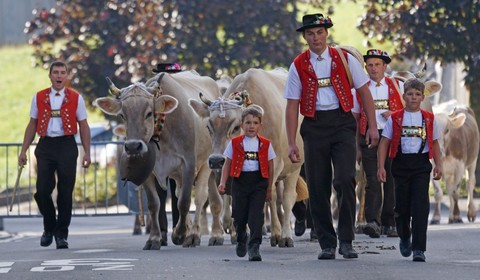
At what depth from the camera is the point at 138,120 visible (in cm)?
1894

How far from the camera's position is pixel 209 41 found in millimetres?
35844

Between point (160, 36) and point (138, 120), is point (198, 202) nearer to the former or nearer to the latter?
point (138, 120)

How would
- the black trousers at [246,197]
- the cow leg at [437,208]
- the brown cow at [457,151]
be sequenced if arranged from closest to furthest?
the black trousers at [246,197], the cow leg at [437,208], the brown cow at [457,151]

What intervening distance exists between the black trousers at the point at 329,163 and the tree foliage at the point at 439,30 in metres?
15.5

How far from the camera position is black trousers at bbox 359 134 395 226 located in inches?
789

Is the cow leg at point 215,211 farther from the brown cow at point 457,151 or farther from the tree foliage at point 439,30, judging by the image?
the tree foliage at point 439,30

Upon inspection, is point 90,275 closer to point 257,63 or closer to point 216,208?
point 216,208

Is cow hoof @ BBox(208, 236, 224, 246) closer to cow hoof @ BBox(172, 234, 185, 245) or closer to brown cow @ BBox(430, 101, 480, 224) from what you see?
cow hoof @ BBox(172, 234, 185, 245)

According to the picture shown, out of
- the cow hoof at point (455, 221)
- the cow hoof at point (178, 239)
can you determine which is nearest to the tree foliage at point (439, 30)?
the cow hoof at point (455, 221)

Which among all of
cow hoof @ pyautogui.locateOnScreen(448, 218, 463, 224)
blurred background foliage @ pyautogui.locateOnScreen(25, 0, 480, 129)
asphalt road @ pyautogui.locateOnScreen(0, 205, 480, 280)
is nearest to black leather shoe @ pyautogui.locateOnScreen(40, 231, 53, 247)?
asphalt road @ pyautogui.locateOnScreen(0, 205, 480, 280)

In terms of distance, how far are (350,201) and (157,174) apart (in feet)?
14.5

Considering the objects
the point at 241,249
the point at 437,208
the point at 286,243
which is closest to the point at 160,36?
the point at 437,208

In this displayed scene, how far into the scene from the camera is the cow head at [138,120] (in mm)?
18828

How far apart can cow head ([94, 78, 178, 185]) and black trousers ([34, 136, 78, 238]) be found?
22.7 inches
